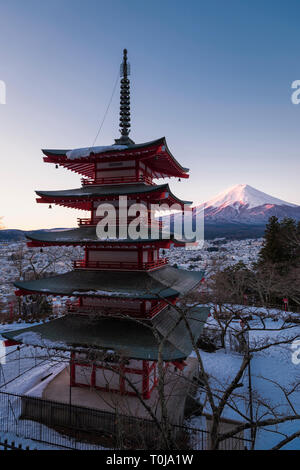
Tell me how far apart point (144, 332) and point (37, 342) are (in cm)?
469

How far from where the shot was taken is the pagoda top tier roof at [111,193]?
11.7 metres

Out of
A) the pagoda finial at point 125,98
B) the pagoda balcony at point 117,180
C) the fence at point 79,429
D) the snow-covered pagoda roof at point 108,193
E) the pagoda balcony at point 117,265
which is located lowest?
the fence at point 79,429

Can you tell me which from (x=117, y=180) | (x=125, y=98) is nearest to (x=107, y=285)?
(x=117, y=180)

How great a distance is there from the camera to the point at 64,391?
12.4m

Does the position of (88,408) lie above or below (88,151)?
below

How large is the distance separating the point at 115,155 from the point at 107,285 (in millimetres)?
6772

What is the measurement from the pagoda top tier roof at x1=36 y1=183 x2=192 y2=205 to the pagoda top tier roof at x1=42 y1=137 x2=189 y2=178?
147 cm

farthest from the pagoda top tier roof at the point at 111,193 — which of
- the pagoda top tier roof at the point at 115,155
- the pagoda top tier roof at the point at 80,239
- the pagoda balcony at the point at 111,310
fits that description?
the pagoda balcony at the point at 111,310

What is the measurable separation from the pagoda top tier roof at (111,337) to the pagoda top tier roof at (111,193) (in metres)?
5.85

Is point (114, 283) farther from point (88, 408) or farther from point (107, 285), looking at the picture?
point (88, 408)

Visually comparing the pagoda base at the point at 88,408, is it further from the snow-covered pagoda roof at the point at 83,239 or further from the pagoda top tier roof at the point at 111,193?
the pagoda top tier roof at the point at 111,193

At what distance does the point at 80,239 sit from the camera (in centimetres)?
1205
